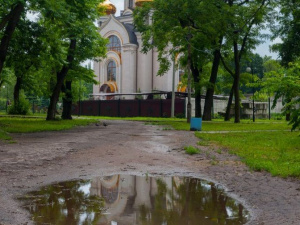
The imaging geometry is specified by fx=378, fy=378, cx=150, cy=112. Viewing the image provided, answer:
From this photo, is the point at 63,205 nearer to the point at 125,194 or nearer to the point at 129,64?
the point at 125,194

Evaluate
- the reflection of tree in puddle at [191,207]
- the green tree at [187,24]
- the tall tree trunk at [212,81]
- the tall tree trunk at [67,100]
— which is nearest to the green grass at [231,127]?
the green tree at [187,24]

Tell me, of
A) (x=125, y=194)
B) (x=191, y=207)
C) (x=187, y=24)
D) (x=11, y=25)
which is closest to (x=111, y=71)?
(x=187, y=24)

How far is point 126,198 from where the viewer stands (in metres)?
6.08

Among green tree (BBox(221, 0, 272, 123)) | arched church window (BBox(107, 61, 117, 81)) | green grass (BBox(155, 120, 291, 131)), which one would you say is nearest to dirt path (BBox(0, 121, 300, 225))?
green grass (BBox(155, 120, 291, 131))

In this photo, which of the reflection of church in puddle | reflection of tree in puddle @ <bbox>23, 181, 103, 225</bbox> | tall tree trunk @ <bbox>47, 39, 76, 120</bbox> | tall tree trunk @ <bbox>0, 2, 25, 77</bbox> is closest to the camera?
reflection of tree in puddle @ <bbox>23, 181, 103, 225</bbox>

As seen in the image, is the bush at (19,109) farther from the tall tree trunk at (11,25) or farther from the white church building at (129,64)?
the tall tree trunk at (11,25)

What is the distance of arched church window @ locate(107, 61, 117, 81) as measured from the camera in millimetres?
62003

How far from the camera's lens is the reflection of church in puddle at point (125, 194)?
5.08 metres

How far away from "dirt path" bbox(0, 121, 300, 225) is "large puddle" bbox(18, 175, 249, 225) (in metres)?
0.28

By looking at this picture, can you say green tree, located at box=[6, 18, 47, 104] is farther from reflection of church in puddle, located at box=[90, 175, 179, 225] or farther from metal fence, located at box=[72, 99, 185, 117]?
metal fence, located at box=[72, 99, 185, 117]

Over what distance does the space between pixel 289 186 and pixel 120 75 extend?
178ft

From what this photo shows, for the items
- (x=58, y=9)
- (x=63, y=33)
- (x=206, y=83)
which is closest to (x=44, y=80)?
(x=63, y=33)

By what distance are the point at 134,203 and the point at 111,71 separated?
57626 millimetres

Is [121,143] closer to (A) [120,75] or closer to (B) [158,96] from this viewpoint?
(B) [158,96]
